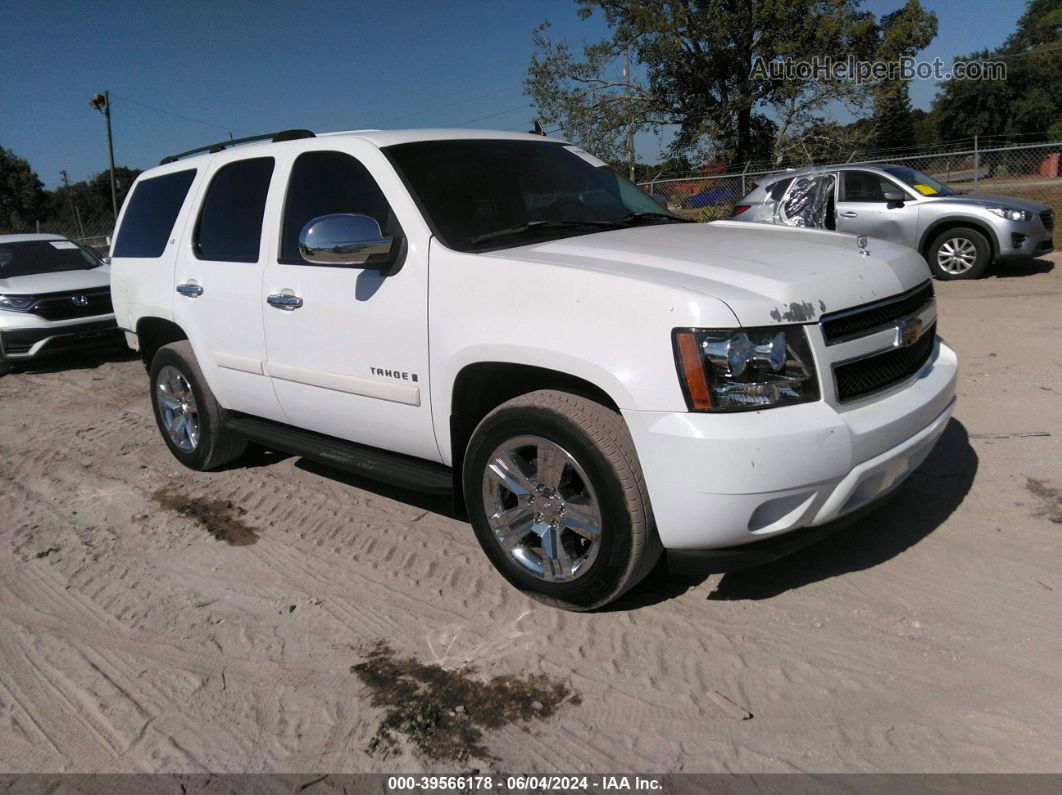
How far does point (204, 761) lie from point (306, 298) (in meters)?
2.16

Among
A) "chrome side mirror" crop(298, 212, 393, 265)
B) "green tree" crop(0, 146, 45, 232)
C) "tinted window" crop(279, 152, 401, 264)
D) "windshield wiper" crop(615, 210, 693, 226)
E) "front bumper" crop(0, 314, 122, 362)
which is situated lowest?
"front bumper" crop(0, 314, 122, 362)

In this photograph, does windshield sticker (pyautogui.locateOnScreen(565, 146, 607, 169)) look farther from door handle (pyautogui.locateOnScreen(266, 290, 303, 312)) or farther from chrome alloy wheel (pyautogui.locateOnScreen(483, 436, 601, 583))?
chrome alloy wheel (pyautogui.locateOnScreen(483, 436, 601, 583))

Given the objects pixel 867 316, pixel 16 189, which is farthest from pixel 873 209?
pixel 16 189

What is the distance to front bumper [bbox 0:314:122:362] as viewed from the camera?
31.5 ft

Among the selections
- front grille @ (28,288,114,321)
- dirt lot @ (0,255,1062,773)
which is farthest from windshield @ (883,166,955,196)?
front grille @ (28,288,114,321)

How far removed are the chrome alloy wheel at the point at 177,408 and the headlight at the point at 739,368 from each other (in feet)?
12.0

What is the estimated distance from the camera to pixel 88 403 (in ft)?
26.5

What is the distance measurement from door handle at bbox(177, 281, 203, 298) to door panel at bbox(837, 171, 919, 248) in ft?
31.7

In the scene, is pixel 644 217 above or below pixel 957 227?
above

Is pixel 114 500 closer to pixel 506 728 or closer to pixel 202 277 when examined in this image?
pixel 202 277

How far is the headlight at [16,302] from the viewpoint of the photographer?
9.68m

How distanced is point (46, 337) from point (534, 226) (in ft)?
26.7

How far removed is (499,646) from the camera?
10.7 ft

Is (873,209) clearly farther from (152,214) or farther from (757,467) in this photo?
(757,467)
